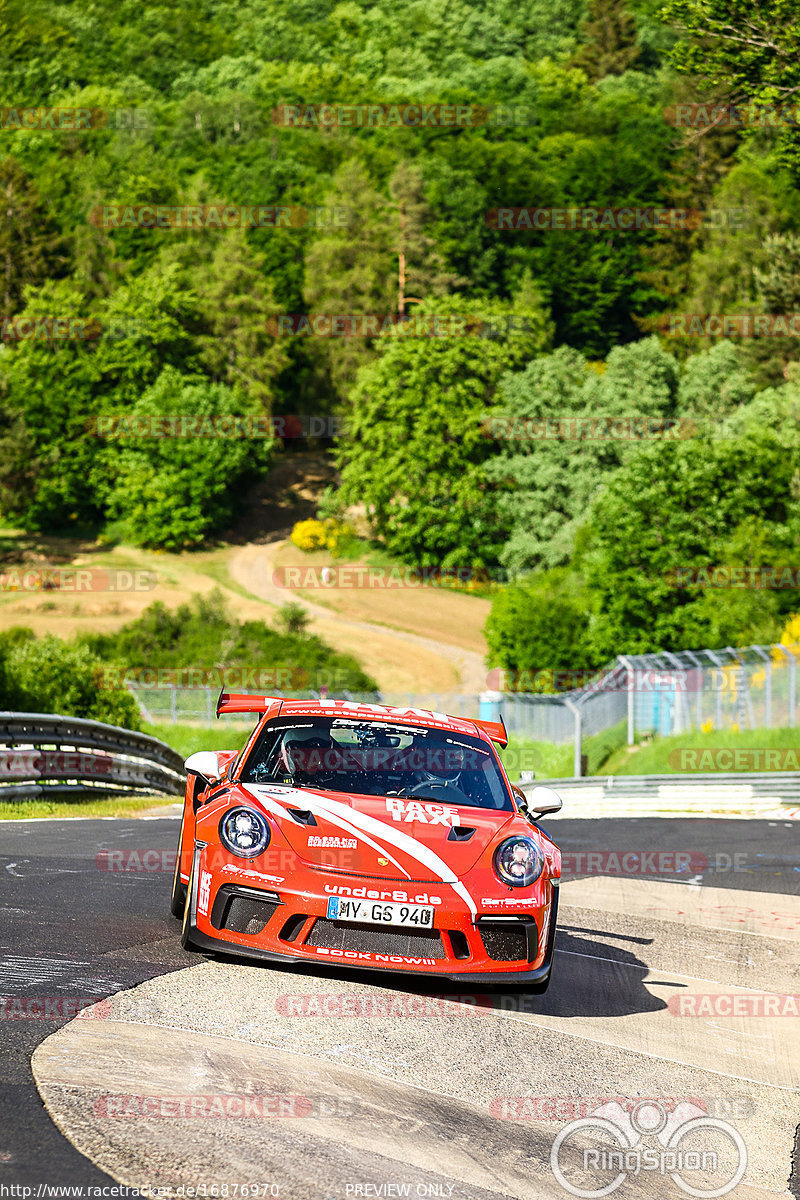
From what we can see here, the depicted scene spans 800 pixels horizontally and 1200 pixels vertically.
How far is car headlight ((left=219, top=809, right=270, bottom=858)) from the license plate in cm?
48

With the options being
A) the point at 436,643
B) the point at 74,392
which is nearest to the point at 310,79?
the point at 74,392

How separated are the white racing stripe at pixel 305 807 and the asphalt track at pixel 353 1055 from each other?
622 millimetres

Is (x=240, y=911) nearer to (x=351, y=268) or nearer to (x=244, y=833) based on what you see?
(x=244, y=833)

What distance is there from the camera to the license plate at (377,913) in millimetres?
6680

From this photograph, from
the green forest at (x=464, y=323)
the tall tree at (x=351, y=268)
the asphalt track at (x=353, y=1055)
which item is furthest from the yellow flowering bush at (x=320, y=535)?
the asphalt track at (x=353, y=1055)

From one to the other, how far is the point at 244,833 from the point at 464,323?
248ft

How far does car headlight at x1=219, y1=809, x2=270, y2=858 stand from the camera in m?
6.90

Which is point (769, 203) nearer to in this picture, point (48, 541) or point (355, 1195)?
point (48, 541)
